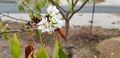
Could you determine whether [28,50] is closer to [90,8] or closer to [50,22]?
[50,22]

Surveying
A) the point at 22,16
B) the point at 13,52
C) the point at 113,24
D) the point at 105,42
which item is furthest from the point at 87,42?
the point at 13,52

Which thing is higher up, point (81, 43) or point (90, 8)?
point (90, 8)

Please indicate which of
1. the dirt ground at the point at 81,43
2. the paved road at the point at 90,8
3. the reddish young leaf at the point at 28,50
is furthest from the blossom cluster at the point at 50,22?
the paved road at the point at 90,8

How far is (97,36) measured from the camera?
6.95 m

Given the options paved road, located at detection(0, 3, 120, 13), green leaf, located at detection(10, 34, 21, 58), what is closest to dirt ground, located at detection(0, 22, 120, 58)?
paved road, located at detection(0, 3, 120, 13)

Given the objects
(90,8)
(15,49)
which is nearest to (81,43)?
(15,49)

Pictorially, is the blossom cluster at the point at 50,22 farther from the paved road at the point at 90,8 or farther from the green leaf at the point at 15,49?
the paved road at the point at 90,8

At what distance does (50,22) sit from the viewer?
88 centimetres

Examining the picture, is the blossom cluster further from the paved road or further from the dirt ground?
the paved road

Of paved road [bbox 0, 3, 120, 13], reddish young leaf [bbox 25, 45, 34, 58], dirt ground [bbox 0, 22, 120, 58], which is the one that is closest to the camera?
reddish young leaf [bbox 25, 45, 34, 58]

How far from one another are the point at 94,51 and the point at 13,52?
533 centimetres

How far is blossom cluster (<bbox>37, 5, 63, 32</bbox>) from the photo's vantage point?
859mm

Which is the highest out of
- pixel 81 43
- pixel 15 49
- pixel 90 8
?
pixel 15 49

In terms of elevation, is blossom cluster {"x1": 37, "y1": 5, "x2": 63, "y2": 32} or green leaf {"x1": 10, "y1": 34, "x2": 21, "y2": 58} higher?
blossom cluster {"x1": 37, "y1": 5, "x2": 63, "y2": 32}
